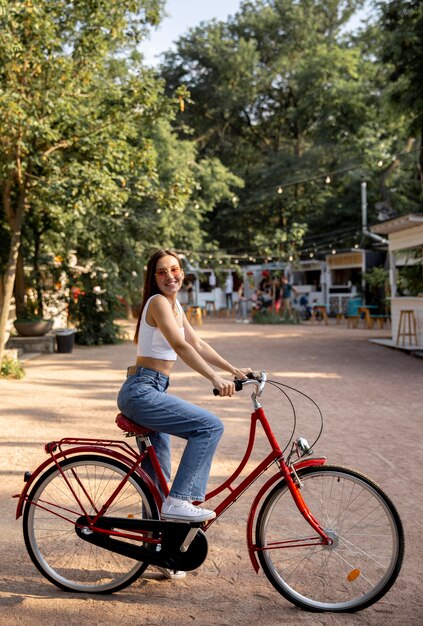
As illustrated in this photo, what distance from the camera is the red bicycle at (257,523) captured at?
11.3ft

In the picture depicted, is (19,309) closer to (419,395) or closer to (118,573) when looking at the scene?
(419,395)

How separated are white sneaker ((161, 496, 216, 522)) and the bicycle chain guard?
0.06 m

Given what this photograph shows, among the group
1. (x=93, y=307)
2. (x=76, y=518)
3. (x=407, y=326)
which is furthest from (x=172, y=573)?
(x=93, y=307)

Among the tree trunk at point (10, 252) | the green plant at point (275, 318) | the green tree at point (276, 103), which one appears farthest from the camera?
the green tree at point (276, 103)

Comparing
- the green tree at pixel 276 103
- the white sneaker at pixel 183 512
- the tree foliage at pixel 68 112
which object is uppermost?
the green tree at pixel 276 103

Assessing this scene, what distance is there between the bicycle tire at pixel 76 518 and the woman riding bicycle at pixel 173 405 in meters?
0.22

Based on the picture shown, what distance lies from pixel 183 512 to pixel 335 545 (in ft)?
2.41

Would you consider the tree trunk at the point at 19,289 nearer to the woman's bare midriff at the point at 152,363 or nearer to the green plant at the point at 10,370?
the green plant at the point at 10,370

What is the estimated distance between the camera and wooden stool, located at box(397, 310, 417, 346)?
17.6 metres

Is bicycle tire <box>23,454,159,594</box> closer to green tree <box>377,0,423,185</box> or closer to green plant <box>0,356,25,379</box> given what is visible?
green plant <box>0,356,25,379</box>

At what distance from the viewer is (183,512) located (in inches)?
136

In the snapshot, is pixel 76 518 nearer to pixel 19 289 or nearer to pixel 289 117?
pixel 19 289

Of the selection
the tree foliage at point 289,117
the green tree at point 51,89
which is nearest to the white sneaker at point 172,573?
the green tree at point 51,89

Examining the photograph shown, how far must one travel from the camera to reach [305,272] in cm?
4422
